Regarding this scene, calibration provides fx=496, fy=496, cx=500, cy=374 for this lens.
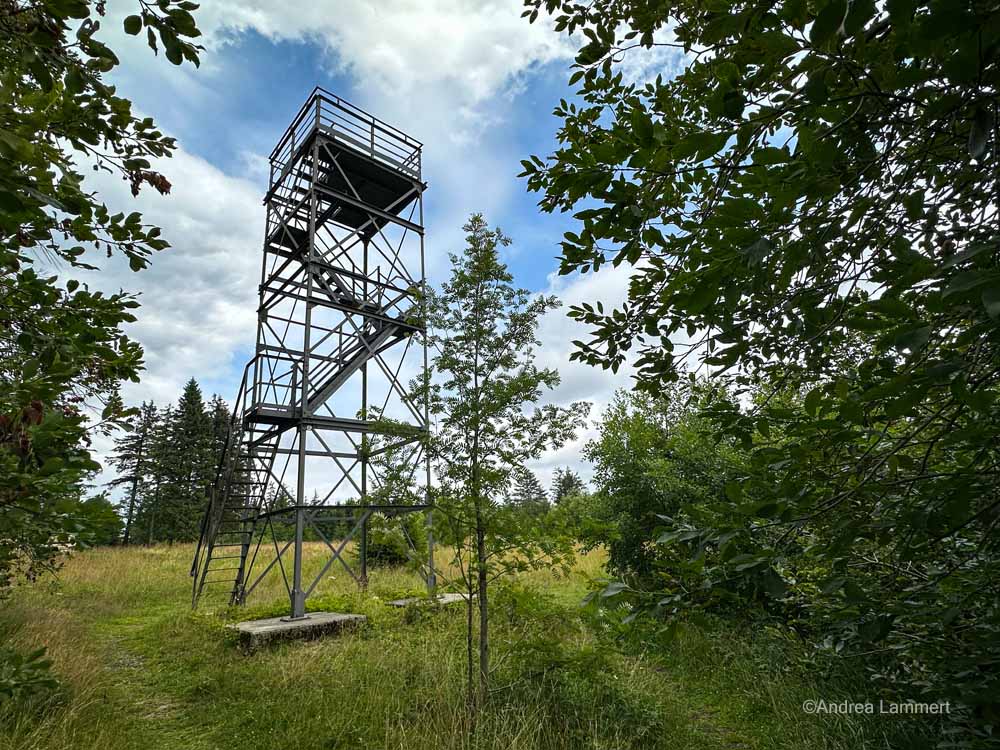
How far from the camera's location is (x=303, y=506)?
821 cm

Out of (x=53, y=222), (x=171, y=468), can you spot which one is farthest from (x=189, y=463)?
(x=53, y=222)

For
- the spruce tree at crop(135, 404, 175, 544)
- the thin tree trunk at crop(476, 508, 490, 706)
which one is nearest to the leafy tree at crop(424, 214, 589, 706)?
the thin tree trunk at crop(476, 508, 490, 706)

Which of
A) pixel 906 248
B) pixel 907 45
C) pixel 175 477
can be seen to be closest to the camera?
pixel 907 45

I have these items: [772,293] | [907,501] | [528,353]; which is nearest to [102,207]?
[772,293]

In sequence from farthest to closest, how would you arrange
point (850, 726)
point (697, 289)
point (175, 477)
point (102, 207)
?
point (175, 477)
point (850, 726)
point (102, 207)
point (697, 289)

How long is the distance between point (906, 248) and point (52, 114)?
2.80 metres

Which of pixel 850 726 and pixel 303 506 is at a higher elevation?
pixel 303 506

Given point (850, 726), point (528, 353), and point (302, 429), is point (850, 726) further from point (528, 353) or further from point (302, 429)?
point (302, 429)

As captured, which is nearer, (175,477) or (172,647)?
(172,647)

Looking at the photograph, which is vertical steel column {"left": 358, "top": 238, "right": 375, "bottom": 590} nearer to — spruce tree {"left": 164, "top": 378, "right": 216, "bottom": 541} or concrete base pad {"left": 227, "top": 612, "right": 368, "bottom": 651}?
concrete base pad {"left": 227, "top": 612, "right": 368, "bottom": 651}

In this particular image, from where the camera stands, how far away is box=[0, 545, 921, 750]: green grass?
13.3 ft

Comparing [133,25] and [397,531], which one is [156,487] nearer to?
[397,531]

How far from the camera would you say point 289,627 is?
7137mm

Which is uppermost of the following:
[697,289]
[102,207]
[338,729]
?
[102,207]
